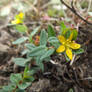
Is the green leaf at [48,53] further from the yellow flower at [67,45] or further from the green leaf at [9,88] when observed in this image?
the green leaf at [9,88]

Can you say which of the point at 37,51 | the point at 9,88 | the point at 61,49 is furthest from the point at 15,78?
the point at 61,49

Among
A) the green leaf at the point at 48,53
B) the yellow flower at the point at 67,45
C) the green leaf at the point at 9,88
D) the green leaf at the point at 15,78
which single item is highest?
the yellow flower at the point at 67,45

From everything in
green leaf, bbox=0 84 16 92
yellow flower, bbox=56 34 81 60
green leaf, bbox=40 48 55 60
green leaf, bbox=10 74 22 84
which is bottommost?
green leaf, bbox=0 84 16 92

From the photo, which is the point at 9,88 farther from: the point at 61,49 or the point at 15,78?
the point at 61,49

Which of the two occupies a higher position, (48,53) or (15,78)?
(48,53)

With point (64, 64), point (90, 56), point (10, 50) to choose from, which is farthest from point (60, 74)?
point (10, 50)

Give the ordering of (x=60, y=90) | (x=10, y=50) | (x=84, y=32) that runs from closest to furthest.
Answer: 1. (x=60, y=90)
2. (x=84, y=32)
3. (x=10, y=50)

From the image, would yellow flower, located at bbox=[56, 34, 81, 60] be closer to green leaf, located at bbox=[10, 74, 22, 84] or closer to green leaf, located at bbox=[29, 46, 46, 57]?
green leaf, located at bbox=[29, 46, 46, 57]

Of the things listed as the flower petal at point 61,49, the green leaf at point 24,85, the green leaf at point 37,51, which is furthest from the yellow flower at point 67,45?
the green leaf at point 24,85

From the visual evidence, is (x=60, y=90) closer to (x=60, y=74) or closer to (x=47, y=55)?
(x=60, y=74)

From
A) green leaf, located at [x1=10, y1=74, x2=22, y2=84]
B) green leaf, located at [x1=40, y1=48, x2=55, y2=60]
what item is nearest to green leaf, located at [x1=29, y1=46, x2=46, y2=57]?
green leaf, located at [x1=40, y1=48, x2=55, y2=60]

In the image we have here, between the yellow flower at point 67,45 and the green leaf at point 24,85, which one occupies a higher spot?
the yellow flower at point 67,45
